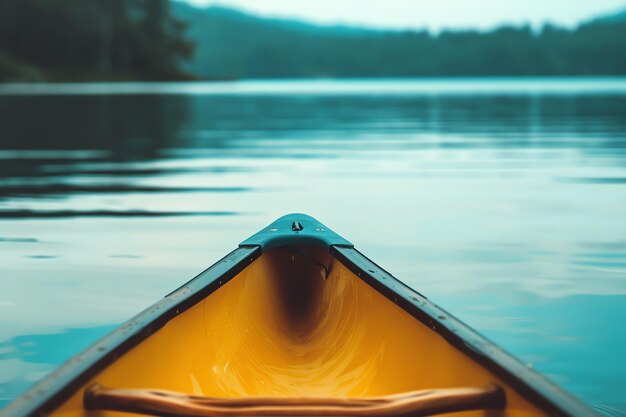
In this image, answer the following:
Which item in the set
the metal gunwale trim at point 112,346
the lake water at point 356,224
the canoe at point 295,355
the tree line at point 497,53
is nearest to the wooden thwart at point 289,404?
A: the canoe at point 295,355

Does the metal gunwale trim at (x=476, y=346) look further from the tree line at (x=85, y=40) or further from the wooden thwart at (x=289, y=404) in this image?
the tree line at (x=85, y=40)

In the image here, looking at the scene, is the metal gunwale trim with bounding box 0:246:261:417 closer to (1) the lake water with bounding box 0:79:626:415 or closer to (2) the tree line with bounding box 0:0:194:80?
(1) the lake water with bounding box 0:79:626:415

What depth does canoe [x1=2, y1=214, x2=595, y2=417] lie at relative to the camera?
327 centimetres

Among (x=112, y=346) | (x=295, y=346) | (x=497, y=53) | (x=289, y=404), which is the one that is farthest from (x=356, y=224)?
(x=497, y=53)

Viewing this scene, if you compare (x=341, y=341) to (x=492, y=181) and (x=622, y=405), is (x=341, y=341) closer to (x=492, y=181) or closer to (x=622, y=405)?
(x=622, y=405)

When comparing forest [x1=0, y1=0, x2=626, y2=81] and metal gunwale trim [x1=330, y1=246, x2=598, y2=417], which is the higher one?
forest [x1=0, y1=0, x2=626, y2=81]

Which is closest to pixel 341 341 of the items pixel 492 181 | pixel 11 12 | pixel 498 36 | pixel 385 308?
pixel 385 308

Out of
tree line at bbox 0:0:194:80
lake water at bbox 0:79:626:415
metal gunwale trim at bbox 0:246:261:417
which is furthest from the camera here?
tree line at bbox 0:0:194:80

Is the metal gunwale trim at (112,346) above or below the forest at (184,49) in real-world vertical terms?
below

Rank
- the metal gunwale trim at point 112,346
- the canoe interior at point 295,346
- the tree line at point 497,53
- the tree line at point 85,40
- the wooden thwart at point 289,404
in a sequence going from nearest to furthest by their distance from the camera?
the metal gunwale trim at point 112,346 → the wooden thwart at point 289,404 → the canoe interior at point 295,346 → the tree line at point 85,40 → the tree line at point 497,53

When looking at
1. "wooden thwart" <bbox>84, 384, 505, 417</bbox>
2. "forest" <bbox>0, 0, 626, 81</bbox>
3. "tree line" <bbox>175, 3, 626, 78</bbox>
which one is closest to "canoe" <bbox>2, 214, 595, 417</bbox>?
"wooden thwart" <bbox>84, 384, 505, 417</bbox>

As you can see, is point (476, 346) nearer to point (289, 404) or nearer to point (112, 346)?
point (289, 404)

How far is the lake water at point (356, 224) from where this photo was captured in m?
6.05

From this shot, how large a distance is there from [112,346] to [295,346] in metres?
1.88
